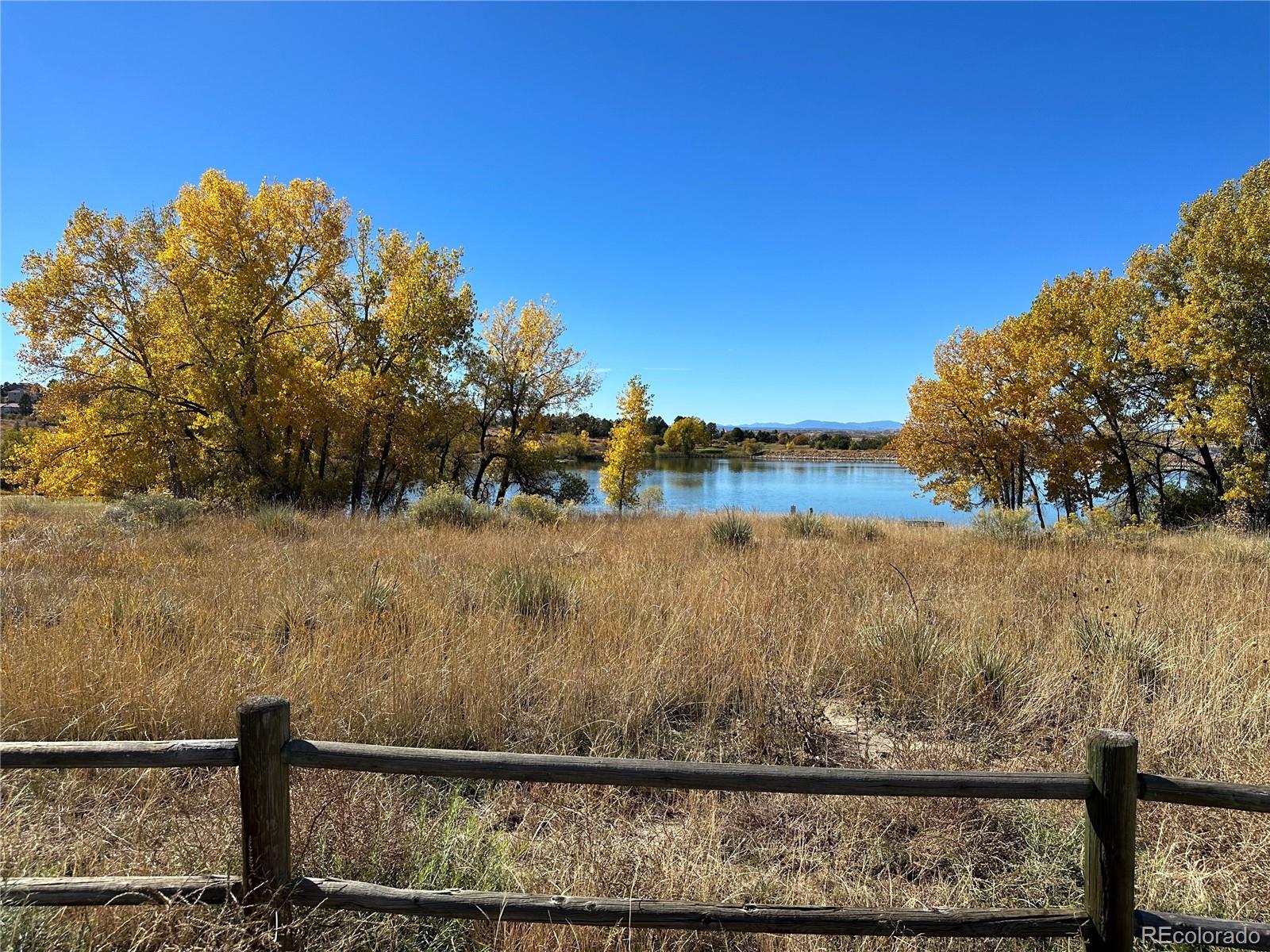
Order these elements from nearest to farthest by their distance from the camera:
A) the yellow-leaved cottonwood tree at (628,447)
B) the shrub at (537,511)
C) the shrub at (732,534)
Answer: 1. the shrub at (732,534)
2. the shrub at (537,511)
3. the yellow-leaved cottonwood tree at (628,447)

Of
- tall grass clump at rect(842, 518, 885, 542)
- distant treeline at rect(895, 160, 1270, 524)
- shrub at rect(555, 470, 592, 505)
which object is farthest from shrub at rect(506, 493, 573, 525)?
distant treeline at rect(895, 160, 1270, 524)

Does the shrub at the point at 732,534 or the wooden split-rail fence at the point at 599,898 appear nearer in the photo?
the wooden split-rail fence at the point at 599,898

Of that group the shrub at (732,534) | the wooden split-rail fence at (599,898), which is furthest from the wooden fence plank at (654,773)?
the shrub at (732,534)

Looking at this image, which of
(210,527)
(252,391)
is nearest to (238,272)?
(252,391)

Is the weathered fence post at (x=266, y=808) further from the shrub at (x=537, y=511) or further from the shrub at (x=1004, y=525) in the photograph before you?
the shrub at (x=1004, y=525)

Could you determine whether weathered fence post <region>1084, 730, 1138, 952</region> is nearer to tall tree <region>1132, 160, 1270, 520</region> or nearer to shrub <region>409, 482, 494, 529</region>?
shrub <region>409, 482, 494, 529</region>

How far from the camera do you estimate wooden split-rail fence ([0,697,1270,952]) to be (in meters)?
1.97

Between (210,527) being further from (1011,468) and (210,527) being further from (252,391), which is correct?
(1011,468)

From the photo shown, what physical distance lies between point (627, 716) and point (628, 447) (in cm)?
2635

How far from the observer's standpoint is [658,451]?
104m

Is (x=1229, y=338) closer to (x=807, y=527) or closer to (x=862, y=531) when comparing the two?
(x=862, y=531)

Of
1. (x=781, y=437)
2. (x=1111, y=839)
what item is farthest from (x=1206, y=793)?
(x=781, y=437)

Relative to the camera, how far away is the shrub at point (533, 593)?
5648 mm

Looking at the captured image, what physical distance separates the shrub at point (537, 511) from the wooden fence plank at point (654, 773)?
421 inches
